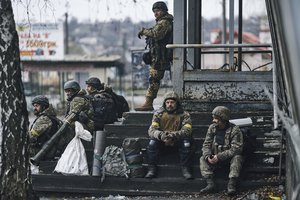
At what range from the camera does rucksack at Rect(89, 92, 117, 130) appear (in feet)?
41.9

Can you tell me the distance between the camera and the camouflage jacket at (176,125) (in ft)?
36.1

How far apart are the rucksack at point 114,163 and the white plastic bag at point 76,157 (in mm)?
376

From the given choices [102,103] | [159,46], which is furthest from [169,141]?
[159,46]

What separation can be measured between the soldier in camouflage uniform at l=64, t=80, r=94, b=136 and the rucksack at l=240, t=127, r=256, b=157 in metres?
2.85

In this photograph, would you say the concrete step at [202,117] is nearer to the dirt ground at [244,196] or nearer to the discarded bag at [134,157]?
the discarded bag at [134,157]

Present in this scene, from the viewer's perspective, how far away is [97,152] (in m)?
11.7

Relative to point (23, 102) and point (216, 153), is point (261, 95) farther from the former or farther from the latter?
point (23, 102)

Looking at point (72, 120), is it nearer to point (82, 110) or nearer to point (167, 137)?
point (82, 110)

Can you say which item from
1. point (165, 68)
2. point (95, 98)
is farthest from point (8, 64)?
point (165, 68)

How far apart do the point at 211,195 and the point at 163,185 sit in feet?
2.64

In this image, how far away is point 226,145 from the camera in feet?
35.0

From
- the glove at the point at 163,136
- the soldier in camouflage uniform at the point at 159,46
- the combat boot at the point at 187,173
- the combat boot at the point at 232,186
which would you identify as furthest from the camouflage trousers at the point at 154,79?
the combat boot at the point at 232,186

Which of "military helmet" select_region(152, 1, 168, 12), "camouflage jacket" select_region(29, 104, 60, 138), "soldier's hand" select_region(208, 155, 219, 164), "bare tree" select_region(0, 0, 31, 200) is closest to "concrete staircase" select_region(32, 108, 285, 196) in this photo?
"soldier's hand" select_region(208, 155, 219, 164)

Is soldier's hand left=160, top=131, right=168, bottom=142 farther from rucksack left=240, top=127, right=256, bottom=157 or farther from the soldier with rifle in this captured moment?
the soldier with rifle
